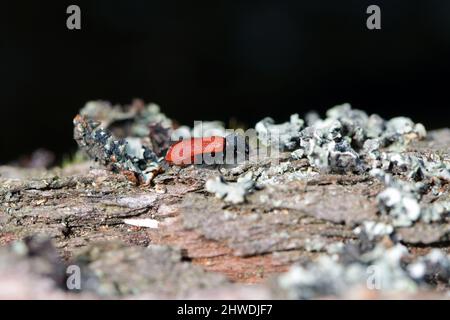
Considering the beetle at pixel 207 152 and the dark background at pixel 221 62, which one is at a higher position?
the dark background at pixel 221 62

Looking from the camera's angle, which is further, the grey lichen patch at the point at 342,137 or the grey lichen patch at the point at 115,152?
the grey lichen patch at the point at 115,152

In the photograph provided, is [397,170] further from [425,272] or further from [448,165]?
[425,272]

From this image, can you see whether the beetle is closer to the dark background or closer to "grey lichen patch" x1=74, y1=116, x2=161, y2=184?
"grey lichen patch" x1=74, y1=116, x2=161, y2=184

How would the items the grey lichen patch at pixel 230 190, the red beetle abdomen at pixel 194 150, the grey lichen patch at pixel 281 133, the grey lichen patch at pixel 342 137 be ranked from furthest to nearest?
the grey lichen patch at pixel 281 133 < the red beetle abdomen at pixel 194 150 < the grey lichen patch at pixel 342 137 < the grey lichen patch at pixel 230 190

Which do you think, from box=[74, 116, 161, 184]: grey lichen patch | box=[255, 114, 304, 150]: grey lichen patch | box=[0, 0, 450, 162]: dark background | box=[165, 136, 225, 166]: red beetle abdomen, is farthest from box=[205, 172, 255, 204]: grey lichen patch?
box=[0, 0, 450, 162]: dark background

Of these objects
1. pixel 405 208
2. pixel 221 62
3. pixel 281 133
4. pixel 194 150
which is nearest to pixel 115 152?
pixel 194 150

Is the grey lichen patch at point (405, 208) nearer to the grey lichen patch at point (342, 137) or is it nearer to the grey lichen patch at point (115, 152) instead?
the grey lichen patch at point (342, 137)

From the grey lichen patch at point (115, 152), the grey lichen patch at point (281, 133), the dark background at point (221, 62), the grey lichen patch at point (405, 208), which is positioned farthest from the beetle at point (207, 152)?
the dark background at point (221, 62)

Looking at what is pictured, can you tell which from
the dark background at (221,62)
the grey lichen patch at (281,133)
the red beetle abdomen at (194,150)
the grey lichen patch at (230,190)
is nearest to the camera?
the grey lichen patch at (230,190)
